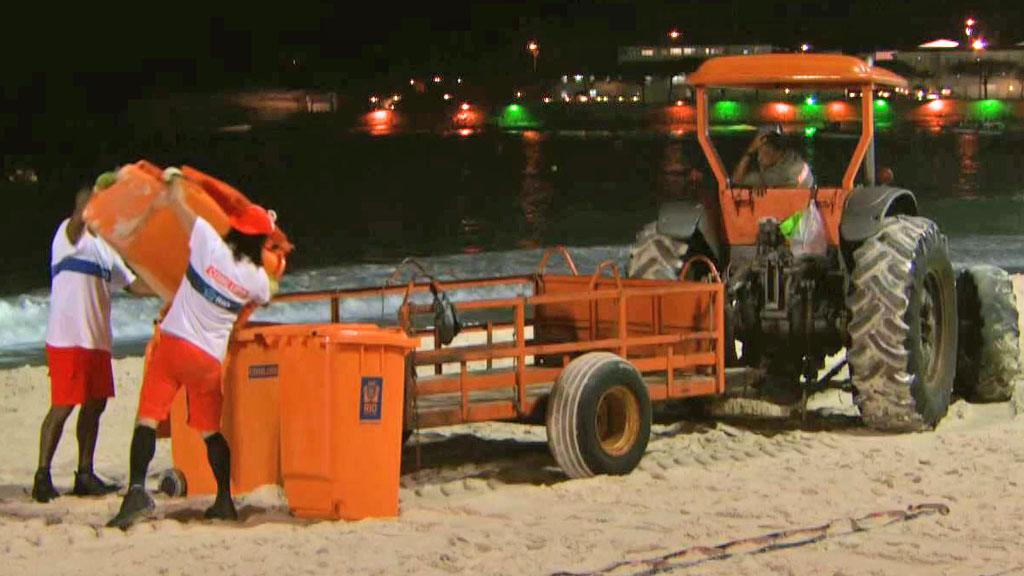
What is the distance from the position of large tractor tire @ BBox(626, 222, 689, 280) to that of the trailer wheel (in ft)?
5.57

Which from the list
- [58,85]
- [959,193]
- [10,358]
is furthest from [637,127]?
[10,358]

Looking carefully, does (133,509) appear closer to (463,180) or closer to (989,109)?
(463,180)

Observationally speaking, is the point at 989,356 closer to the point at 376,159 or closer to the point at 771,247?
the point at 771,247

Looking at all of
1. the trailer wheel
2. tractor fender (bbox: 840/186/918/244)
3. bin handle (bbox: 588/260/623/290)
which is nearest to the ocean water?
tractor fender (bbox: 840/186/918/244)

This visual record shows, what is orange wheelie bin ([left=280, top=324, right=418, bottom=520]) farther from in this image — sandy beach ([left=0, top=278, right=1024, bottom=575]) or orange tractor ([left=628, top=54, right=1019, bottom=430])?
orange tractor ([left=628, top=54, right=1019, bottom=430])

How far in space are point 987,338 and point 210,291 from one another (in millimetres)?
6108

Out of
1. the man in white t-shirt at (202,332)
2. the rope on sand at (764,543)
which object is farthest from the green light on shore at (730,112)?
the man in white t-shirt at (202,332)

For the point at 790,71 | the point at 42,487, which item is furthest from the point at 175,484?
the point at 790,71

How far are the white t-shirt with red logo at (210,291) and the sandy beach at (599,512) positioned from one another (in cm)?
86

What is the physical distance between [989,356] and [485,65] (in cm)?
12896

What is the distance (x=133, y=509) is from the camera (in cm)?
700

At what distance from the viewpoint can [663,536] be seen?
7.01m

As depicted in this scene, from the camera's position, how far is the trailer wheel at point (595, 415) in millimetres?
8164

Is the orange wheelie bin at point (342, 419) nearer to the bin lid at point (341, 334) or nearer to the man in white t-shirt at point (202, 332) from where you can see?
the bin lid at point (341, 334)
